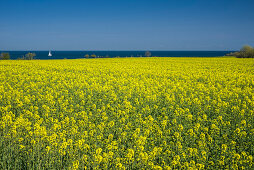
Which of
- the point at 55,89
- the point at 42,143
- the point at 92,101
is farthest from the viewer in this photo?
the point at 55,89

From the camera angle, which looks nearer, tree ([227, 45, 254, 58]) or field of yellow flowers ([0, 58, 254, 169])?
field of yellow flowers ([0, 58, 254, 169])

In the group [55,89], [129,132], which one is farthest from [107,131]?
[55,89]

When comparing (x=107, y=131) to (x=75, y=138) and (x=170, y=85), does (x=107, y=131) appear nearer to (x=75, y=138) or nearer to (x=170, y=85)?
(x=75, y=138)

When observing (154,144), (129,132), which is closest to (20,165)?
(129,132)

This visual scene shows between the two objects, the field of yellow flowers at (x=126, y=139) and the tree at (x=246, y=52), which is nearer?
the field of yellow flowers at (x=126, y=139)

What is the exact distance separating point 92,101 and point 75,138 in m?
4.79

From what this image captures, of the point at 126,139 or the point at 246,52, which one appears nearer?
the point at 126,139

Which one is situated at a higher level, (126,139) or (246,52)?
(246,52)

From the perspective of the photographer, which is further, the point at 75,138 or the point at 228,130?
the point at 228,130

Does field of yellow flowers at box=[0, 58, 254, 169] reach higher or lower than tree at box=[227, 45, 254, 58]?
lower

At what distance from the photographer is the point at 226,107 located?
1068 centimetres

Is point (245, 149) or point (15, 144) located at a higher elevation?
point (15, 144)

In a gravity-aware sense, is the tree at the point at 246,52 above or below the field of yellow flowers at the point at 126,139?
above

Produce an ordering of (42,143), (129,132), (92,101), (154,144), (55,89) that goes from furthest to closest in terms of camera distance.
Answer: (55,89) → (92,101) → (129,132) → (154,144) → (42,143)
